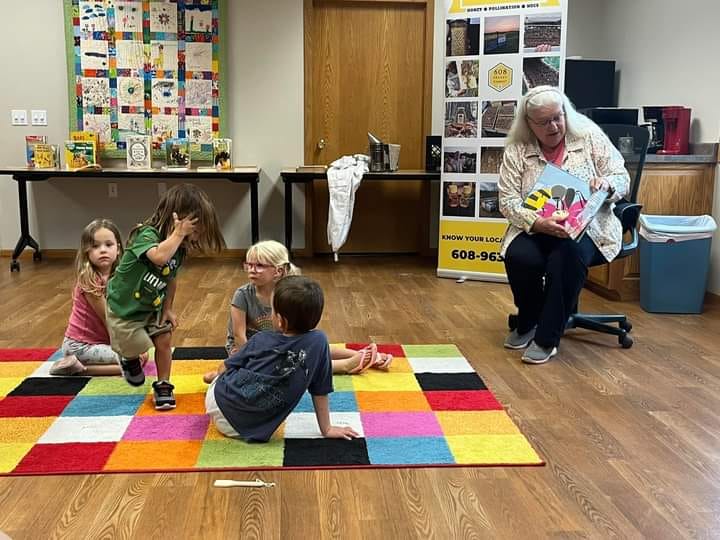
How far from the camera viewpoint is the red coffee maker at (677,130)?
422cm

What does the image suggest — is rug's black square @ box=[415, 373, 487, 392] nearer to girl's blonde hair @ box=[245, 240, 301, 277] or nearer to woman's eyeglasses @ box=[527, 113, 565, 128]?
girl's blonde hair @ box=[245, 240, 301, 277]

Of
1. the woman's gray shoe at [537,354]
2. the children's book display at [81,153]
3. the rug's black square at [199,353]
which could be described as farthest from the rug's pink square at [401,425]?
the children's book display at [81,153]

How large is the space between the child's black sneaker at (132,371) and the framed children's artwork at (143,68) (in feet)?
11.1

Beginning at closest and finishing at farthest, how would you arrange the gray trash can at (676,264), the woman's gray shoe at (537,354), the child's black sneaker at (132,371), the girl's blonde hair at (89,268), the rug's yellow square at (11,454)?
the rug's yellow square at (11,454) < the child's black sneaker at (132,371) < the girl's blonde hair at (89,268) < the woman's gray shoe at (537,354) < the gray trash can at (676,264)

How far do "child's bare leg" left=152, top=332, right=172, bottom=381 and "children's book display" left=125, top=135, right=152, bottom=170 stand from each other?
3.31 metres

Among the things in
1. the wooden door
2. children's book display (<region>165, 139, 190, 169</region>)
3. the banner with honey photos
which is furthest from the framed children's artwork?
the banner with honey photos

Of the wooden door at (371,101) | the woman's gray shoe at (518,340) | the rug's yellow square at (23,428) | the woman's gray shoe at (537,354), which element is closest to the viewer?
the rug's yellow square at (23,428)

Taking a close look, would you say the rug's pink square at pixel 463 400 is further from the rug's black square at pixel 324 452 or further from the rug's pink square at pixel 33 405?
the rug's pink square at pixel 33 405

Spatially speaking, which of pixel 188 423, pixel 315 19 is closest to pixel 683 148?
pixel 315 19

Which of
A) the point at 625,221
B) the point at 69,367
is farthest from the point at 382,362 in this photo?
the point at 625,221

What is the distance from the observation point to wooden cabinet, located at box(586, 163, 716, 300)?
4.12 meters

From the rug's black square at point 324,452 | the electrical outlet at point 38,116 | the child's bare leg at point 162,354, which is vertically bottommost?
the rug's black square at point 324,452

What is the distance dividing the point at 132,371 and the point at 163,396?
0.67 feet

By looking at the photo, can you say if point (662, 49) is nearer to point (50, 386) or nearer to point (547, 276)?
point (547, 276)
